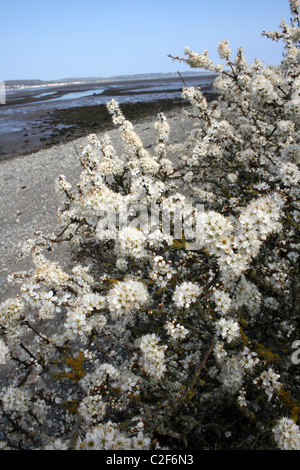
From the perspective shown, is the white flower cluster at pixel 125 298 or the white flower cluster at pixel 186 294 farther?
the white flower cluster at pixel 186 294

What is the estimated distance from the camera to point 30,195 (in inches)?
589

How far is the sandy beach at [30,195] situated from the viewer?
983 cm

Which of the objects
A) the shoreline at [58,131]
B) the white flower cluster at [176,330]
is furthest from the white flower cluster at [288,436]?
the shoreline at [58,131]

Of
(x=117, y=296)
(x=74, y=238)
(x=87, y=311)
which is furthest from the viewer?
(x=74, y=238)

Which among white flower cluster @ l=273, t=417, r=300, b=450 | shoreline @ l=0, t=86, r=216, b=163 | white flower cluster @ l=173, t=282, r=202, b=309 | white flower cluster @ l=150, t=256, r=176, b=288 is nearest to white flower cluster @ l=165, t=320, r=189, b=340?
white flower cluster @ l=173, t=282, r=202, b=309

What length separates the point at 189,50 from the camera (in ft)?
21.9

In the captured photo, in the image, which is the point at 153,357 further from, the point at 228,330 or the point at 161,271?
the point at 161,271

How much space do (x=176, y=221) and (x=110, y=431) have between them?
7.73 ft

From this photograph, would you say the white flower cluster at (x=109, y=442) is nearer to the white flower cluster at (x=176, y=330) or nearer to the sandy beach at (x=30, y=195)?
the white flower cluster at (x=176, y=330)

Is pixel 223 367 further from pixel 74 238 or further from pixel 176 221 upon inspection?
pixel 74 238

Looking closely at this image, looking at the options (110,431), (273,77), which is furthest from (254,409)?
(273,77)

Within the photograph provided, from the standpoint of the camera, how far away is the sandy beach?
9834mm

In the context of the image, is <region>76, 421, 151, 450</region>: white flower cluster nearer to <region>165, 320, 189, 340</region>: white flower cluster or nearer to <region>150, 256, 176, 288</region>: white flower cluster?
<region>165, 320, 189, 340</region>: white flower cluster

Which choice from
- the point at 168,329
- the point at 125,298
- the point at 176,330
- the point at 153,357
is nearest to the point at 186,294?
the point at 176,330
